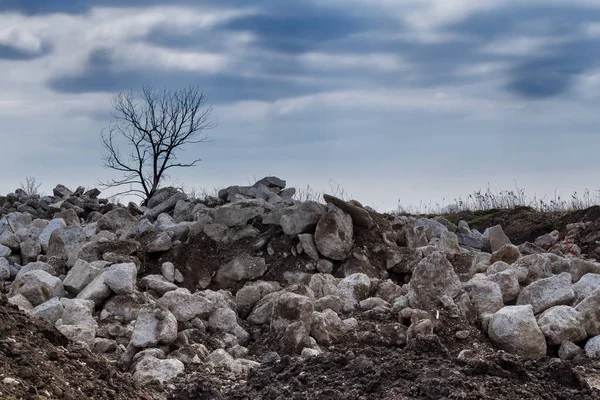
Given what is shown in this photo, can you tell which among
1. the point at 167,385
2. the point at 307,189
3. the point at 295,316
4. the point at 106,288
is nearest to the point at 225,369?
the point at 167,385

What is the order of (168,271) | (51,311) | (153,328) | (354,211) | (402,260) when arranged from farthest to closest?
(354,211) < (402,260) < (168,271) < (51,311) < (153,328)

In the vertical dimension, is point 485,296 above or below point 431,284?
below

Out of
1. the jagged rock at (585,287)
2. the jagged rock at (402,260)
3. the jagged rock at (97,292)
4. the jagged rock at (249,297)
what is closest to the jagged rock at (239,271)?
the jagged rock at (402,260)

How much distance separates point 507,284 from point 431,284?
93 centimetres

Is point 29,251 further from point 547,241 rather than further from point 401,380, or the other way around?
point 547,241

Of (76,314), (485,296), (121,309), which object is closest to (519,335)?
(485,296)

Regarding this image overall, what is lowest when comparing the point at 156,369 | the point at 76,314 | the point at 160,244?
the point at 156,369

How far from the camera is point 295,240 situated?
10.7 meters

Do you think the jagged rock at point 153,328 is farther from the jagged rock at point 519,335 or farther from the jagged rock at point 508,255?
the jagged rock at point 508,255

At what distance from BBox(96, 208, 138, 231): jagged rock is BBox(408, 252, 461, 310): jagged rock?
589 cm

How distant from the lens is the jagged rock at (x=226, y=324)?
7.45 metres

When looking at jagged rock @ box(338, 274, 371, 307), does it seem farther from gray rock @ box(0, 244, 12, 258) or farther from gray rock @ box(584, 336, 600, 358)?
gray rock @ box(0, 244, 12, 258)

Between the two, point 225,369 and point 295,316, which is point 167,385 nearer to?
point 225,369

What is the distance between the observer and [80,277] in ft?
28.3
